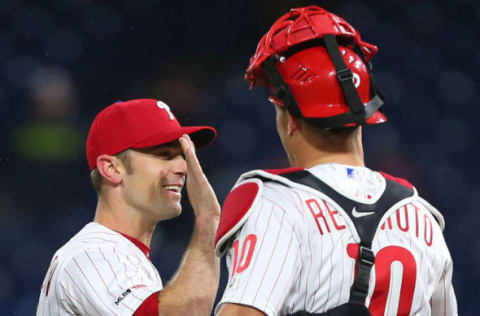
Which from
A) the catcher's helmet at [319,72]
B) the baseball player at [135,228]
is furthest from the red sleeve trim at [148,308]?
the catcher's helmet at [319,72]

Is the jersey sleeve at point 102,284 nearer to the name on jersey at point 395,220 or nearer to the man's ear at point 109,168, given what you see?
the man's ear at point 109,168

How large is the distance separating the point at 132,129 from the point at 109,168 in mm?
153

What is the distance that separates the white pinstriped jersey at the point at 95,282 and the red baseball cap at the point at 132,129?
37 centimetres

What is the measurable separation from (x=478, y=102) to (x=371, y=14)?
3.07 ft

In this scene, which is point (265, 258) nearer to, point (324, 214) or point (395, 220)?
point (324, 214)

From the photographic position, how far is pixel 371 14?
4.56m

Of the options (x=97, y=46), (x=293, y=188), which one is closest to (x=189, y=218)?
(x=97, y=46)

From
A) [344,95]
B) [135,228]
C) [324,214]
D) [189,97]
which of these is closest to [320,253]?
[324,214]

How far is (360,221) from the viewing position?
1171 mm

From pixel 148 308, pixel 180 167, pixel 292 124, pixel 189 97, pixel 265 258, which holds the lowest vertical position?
pixel 189 97

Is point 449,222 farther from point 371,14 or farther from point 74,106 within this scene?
point 74,106

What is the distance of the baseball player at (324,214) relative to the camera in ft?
3.66

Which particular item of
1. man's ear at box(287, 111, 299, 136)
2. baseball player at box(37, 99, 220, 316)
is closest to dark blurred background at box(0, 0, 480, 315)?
baseball player at box(37, 99, 220, 316)

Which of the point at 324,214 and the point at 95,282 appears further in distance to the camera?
the point at 95,282
